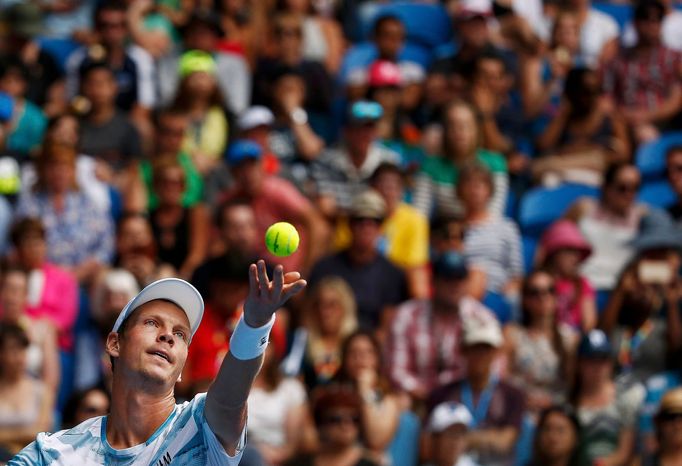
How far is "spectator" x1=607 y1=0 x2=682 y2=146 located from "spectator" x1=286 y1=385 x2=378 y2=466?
204 inches

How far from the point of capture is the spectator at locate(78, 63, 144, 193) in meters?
11.2

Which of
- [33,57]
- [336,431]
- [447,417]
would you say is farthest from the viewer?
[33,57]

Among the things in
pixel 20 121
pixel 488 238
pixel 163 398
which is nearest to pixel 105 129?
pixel 20 121

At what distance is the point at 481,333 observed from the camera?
9.40 metres

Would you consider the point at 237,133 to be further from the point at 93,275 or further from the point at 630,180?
the point at 630,180

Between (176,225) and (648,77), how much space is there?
15.7ft

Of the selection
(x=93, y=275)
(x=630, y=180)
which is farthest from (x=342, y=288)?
(x=630, y=180)

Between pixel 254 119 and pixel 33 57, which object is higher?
pixel 254 119

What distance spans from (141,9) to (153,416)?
28.7 ft

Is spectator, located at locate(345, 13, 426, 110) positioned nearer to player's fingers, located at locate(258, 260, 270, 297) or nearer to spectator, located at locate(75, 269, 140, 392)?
spectator, located at locate(75, 269, 140, 392)

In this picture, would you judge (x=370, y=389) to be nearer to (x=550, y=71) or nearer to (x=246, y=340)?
(x=550, y=71)

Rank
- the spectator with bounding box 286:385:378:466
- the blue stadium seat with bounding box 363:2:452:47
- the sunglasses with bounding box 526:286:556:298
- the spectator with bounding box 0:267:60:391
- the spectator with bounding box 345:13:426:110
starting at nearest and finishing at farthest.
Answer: the spectator with bounding box 286:385:378:466
the spectator with bounding box 0:267:60:391
the sunglasses with bounding box 526:286:556:298
the spectator with bounding box 345:13:426:110
the blue stadium seat with bounding box 363:2:452:47

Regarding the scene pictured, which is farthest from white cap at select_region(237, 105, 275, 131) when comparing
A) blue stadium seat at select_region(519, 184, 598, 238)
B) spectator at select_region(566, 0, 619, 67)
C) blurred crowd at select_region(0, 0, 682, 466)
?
spectator at select_region(566, 0, 619, 67)

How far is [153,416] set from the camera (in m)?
4.43
